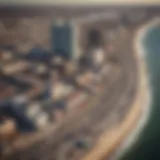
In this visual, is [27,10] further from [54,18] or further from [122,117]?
[122,117]

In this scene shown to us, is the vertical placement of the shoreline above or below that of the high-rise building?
below

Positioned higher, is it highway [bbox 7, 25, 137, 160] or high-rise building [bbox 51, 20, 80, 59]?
high-rise building [bbox 51, 20, 80, 59]

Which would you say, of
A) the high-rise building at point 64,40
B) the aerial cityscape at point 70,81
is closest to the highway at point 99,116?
the aerial cityscape at point 70,81

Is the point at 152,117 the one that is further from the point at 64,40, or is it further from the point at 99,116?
the point at 64,40

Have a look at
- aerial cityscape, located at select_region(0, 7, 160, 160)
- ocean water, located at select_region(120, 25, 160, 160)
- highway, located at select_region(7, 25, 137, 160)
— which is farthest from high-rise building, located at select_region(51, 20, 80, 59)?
ocean water, located at select_region(120, 25, 160, 160)

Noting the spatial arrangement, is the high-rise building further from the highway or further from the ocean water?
the ocean water

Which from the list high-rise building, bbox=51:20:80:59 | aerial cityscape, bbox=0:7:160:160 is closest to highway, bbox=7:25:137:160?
aerial cityscape, bbox=0:7:160:160
